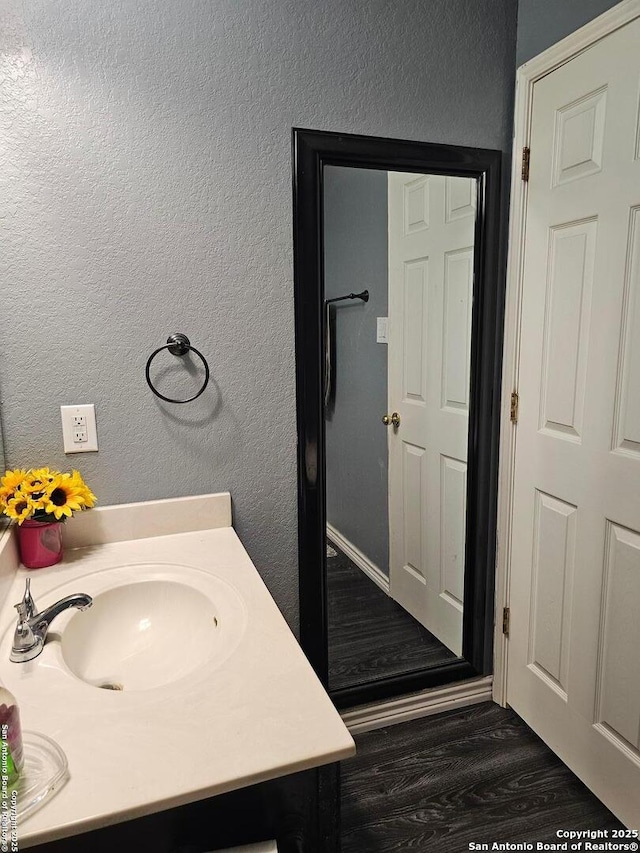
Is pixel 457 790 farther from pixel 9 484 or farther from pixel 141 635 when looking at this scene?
pixel 9 484

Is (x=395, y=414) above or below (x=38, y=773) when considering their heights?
above

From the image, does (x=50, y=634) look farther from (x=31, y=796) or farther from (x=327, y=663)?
(x=327, y=663)

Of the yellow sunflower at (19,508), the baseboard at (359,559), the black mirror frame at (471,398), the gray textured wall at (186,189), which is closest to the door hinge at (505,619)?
the black mirror frame at (471,398)

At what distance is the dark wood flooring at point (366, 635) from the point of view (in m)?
1.94

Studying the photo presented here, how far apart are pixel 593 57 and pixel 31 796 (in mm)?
1897

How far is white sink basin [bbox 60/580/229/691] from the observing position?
1128mm

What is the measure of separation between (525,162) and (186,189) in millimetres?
1008

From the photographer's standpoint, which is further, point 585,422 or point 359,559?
point 359,559

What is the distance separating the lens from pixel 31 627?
39.9 inches

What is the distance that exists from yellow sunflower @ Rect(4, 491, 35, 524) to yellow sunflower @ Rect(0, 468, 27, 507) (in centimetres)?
2

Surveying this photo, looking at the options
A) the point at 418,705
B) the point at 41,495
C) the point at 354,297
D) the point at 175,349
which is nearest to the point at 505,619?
the point at 418,705

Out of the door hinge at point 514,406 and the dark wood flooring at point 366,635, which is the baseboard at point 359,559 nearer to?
the dark wood flooring at point 366,635

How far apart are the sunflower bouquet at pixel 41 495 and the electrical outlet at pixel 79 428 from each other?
0.32 feet

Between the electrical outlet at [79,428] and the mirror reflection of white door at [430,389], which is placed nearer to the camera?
the electrical outlet at [79,428]
